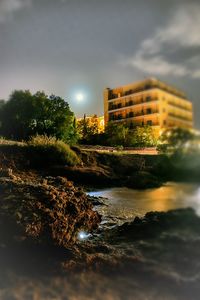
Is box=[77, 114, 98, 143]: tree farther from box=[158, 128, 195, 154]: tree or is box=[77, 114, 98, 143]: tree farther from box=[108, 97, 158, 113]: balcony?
box=[158, 128, 195, 154]: tree

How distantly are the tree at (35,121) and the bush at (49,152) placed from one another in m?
0.04

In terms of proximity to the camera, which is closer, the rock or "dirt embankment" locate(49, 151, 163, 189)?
"dirt embankment" locate(49, 151, 163, 189)

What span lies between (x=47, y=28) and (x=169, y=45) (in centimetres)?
84

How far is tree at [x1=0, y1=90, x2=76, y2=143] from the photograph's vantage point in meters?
1.74

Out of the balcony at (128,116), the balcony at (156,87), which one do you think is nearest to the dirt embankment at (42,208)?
the balcony at (128,116)

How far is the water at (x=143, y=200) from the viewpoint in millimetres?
1561

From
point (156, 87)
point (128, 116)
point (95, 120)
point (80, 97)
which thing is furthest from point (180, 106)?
point (80, 97)

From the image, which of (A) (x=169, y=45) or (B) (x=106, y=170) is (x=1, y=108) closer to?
(B) (x=106, y=170)

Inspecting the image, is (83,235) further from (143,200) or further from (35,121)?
(35,121)

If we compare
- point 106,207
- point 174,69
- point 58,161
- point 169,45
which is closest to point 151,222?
point 106,207

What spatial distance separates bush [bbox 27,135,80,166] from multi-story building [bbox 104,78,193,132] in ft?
0.94

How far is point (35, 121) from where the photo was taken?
1740 millimetres

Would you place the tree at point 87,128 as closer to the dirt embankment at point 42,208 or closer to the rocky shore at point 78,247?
the rocky shore at point 78,247

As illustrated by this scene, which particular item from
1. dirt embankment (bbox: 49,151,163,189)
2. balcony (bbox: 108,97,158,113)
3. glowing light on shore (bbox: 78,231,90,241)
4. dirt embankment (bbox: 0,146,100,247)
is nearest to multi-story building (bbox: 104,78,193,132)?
balcony (bbox: 108,97,158,113)
